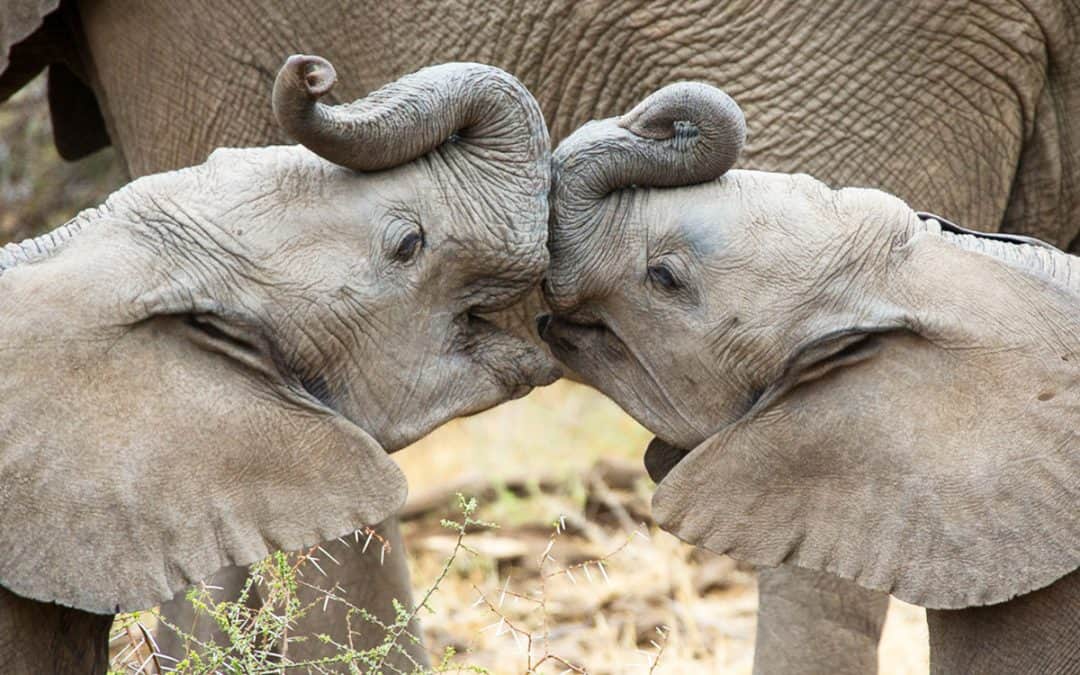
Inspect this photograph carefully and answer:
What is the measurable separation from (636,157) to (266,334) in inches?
22.7

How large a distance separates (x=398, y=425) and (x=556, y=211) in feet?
1.25

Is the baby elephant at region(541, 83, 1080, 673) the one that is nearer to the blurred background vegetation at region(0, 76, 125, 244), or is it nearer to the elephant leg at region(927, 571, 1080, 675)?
the elephant leg at region(927, 571, 1080, 675)

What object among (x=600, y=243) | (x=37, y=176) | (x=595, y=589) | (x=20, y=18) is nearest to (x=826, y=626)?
(x=600, y=243)

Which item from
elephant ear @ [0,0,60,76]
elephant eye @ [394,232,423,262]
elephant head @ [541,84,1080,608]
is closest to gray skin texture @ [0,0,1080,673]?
elephant ear @ [0,0,60,76]

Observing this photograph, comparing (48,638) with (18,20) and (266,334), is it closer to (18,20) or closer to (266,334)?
(266,334)

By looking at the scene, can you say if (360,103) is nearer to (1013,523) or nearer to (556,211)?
(556,211)

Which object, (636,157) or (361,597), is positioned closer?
(636,157)

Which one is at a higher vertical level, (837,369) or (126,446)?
(126,446)

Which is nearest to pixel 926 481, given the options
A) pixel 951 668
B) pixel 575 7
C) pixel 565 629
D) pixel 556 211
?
pixel 951 668

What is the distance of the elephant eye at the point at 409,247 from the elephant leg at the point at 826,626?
48.4 inches

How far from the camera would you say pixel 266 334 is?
271cm

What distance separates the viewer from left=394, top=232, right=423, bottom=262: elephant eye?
276 cm

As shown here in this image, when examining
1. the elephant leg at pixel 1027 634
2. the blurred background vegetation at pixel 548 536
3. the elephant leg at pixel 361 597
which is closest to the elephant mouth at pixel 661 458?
the elephant leg at pixel 1027 634

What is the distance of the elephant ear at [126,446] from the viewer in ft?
8.46
